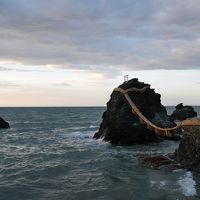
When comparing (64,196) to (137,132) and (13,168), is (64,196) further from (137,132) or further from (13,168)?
(137,132)

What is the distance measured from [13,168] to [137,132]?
1423 centimetres

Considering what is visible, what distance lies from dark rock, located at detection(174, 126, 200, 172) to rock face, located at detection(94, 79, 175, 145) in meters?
12.6

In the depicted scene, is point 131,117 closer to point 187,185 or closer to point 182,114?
point 187,185

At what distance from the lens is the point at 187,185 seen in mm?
19531

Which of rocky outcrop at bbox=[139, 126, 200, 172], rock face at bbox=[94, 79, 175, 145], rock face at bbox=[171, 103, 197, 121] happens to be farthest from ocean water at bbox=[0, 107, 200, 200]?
rock face at bbox=[171, 103, 197, 121]

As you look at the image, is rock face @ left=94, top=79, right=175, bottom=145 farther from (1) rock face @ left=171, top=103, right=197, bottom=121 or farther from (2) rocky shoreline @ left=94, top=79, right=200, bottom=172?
(1) rock face @ left=171, top=103, right=197, bottom=121

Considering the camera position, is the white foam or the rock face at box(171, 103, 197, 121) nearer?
the white foam

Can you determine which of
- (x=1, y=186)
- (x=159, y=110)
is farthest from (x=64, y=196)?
(x=159, y=110)

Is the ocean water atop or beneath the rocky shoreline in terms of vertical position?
beneath

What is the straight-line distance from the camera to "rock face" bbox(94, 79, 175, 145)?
121 ft

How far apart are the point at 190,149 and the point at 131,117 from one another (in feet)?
46.0

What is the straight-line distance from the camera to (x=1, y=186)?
20.3 meters

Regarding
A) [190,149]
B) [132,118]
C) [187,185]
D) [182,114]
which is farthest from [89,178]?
A: [182,114]

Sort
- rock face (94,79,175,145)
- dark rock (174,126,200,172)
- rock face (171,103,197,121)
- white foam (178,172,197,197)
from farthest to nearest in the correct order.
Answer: rock face (171,103,197,121) → rock face (94,79,175,145) → dark rock (174,126,200,172) → white foam (178,172,197,197)
